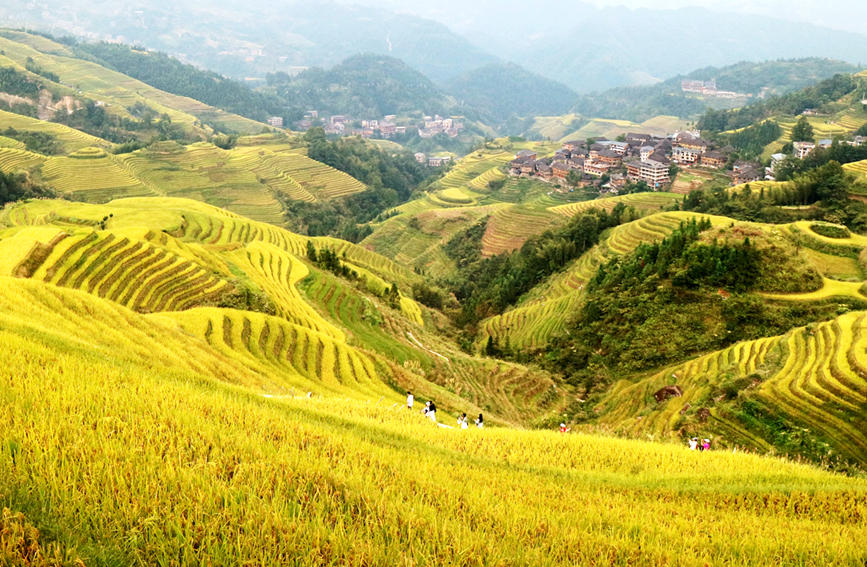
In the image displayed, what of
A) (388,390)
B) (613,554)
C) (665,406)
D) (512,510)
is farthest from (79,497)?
(665,406)

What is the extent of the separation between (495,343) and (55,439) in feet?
102

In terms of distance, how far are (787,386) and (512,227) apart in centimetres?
5026

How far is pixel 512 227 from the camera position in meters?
64.5

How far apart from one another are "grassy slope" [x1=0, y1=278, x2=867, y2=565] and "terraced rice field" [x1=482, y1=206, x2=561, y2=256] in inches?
2193

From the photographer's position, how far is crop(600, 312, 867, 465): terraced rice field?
13.8 metres

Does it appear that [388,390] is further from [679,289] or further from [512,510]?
[679,289]

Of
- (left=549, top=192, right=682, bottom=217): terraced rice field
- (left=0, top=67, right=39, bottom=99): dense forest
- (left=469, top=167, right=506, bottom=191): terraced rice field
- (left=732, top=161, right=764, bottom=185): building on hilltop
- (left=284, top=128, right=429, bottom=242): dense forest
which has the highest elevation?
(left=732, top=161, right=764, bottom=185): building on hilltop

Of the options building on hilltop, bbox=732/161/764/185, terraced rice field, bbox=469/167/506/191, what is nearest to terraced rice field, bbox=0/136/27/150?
terraced rice field, bbox=469/167/506/191

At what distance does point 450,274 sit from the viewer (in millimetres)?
65688

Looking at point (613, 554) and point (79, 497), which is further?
point (613, 554)

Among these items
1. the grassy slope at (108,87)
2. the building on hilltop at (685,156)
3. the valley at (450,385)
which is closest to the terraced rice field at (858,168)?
the valley at (450,385)

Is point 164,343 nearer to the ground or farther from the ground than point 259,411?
nearer to the ground

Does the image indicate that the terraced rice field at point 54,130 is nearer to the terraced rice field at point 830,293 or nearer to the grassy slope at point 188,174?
the grassy slope at point 188,174

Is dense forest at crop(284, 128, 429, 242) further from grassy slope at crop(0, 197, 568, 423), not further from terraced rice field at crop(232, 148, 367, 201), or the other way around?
grassy slope at crop(0, 197, 568, 423)
